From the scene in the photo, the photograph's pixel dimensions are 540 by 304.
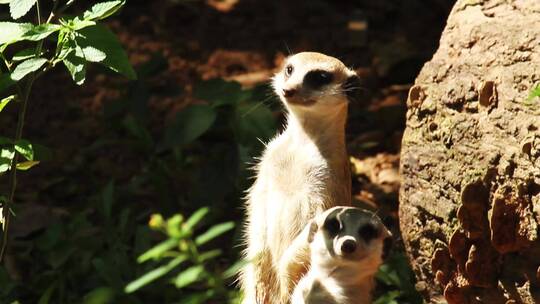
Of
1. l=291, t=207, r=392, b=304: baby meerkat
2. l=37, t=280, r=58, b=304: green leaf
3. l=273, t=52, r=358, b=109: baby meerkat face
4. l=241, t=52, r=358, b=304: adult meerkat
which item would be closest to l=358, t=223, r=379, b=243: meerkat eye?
l=291, t=207, r=392, b=304: baby meerkat

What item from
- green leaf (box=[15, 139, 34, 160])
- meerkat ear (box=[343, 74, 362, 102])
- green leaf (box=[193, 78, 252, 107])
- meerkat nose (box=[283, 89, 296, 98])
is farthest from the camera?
green leaf (box=[193, 78, 252, 107])

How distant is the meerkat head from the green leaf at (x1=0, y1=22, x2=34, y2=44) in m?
1.12

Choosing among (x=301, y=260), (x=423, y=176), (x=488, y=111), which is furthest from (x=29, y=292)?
(x=488, y=111)

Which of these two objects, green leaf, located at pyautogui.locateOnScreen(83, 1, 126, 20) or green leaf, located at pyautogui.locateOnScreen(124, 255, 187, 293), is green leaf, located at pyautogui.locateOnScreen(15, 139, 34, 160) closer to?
green leaf, located at pyautogui.locateOnScreen(83, 1, 126, 20)

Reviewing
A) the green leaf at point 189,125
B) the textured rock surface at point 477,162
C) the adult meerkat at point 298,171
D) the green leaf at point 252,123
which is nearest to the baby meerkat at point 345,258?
the adult meerkat at point 298,171

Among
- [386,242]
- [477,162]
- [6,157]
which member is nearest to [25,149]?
[6,157]

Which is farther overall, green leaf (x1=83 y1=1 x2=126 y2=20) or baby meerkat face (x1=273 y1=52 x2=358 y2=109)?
baby meerkat face (x1=273 y1=52 x2=358 y2=109)

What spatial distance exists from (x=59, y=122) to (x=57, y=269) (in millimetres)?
1758

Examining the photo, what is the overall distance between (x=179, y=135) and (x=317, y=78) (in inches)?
60.3

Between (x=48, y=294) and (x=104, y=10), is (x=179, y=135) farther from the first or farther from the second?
(x=104, y=10)

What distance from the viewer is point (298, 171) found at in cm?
378

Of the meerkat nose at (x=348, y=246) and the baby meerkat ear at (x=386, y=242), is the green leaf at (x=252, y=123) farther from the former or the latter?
the meerkat nose at (x=348, y=246)

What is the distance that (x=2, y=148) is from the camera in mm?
3518

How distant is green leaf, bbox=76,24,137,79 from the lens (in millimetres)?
3240
